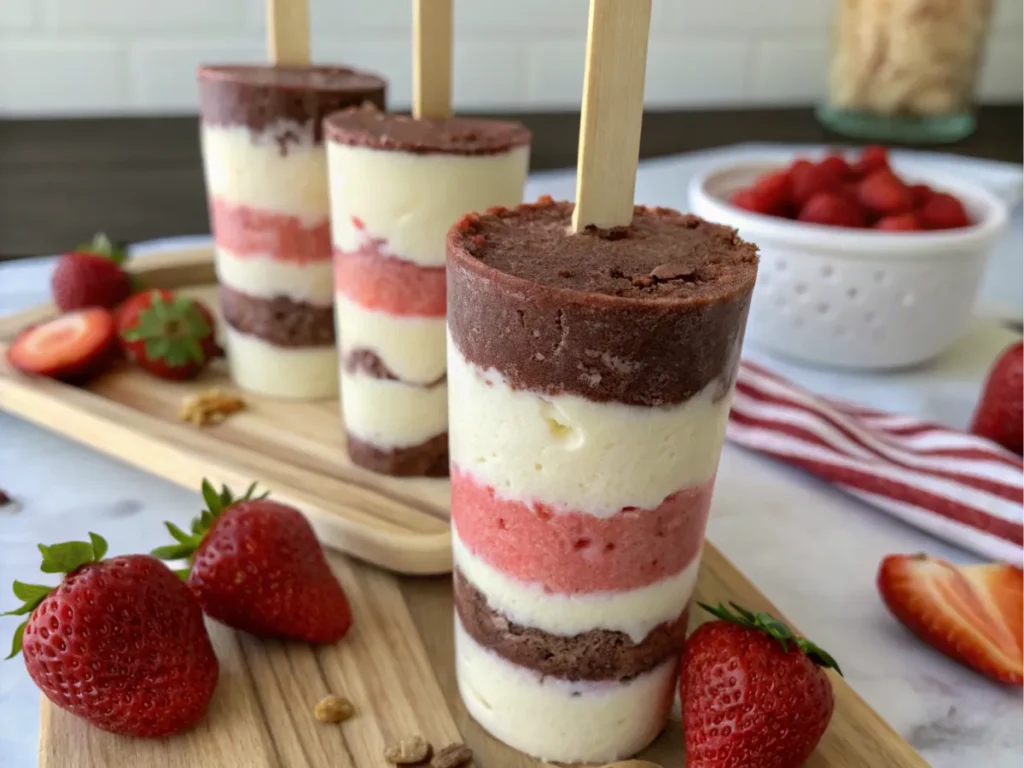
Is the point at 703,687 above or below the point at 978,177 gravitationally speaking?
below

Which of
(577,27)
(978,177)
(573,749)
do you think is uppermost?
(577,27)

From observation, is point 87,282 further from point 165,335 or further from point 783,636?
point 783,636

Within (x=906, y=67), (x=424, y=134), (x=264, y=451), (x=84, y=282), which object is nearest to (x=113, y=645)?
(x=264, y=451)

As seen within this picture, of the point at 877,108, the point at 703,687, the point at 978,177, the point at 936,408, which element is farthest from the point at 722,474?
the point at 877,108

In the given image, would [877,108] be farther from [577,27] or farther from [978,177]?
[577,27]

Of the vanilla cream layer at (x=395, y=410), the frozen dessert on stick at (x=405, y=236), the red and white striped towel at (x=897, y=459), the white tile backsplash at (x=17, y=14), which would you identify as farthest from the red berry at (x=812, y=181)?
the white tile backsplash at (x=17, y=14)
